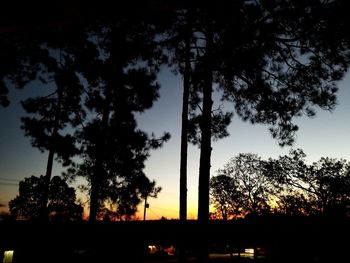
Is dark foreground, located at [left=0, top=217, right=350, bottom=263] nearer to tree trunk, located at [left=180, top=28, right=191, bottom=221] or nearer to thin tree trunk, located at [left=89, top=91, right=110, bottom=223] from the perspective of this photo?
thin tree trunk, located at [left=89, top=91, right=110, bottom=223]

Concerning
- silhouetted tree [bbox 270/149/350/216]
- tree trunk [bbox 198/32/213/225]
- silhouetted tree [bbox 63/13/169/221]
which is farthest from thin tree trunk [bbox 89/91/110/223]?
silhouetted tree [bbox 270/149/350/216]

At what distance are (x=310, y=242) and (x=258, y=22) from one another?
485 centimetres

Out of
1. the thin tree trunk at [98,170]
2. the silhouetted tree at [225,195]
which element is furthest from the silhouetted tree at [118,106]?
the silhouetted tree at [225,195]

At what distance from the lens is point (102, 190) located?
13.6 metres

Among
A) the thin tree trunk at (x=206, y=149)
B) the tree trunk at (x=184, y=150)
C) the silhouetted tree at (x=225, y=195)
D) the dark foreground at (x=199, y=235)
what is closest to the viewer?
the dark foreground at (x=199, y=235)

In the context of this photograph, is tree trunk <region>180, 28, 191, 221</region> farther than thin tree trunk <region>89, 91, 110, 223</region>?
Yes

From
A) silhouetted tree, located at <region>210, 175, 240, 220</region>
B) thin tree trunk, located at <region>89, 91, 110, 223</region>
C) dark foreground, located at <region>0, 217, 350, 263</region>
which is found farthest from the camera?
silhouetted tree, located at <region>210, 175, 240, 220</region>

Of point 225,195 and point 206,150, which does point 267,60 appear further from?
point 225,195

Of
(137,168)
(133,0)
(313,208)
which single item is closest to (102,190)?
(137,168)

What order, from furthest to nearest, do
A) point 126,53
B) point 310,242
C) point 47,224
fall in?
point 126,53, point 47,224, point 310,242

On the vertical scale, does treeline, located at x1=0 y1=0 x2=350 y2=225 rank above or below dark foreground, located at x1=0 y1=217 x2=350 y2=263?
above

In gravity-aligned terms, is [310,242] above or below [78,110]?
below

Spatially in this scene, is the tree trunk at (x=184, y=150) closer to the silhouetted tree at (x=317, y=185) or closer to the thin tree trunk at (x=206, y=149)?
the thin tree trunk at (x=206, y=149)

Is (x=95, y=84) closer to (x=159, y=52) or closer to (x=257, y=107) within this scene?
(x=159, y=52)
